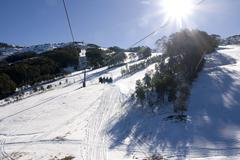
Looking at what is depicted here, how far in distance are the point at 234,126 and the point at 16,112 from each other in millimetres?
29679

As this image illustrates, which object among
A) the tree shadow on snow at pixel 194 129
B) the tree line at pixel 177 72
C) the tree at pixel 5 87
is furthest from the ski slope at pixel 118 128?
the tree at pixel 5 87

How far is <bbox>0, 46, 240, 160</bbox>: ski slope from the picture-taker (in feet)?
86.3

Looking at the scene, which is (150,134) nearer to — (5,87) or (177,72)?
(177,72)

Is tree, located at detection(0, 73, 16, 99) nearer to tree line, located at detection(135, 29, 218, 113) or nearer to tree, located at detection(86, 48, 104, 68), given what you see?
tree line, located at detection(135, 29, 218, 113)

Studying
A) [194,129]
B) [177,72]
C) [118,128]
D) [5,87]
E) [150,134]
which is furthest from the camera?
[5,87]

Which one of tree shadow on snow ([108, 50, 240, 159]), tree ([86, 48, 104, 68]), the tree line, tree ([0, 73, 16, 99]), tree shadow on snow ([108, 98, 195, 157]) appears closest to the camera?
tree shadow on snow ([108, 50, 240, 159])

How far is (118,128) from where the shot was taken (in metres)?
33.0

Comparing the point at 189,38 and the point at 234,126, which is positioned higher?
the point at 189,38

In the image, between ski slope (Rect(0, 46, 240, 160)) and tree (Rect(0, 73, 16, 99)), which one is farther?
tree (Rect(0, 73, 16, 99))

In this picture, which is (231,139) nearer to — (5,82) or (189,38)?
(189,38)

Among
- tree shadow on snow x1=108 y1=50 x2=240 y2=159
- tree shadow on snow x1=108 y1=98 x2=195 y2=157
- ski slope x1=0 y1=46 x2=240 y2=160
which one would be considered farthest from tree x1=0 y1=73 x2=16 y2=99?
tree shadow on snow x1=108 y1=98 x2=195 y2=157

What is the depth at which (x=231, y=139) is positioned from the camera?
2773 centimetres

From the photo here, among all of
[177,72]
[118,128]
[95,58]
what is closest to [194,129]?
[118,128]

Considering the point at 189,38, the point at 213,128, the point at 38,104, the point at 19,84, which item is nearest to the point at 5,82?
the point at 19,84
